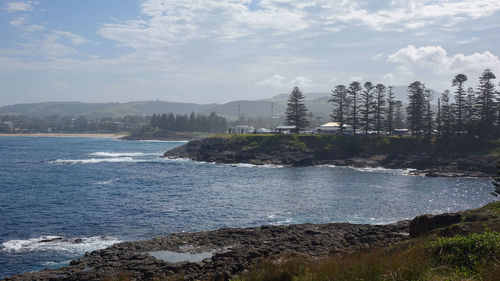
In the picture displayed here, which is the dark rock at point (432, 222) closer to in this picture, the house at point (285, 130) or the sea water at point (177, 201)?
the sea water at point (177, 201)

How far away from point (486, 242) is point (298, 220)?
2652 cm

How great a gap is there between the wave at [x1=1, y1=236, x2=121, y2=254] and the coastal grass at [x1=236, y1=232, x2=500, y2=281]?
20.2 metres

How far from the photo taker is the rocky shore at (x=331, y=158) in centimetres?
7569

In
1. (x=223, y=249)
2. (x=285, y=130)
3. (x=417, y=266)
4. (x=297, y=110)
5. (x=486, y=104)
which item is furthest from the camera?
(x=285, y=130)

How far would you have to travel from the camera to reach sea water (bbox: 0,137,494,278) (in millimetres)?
31719

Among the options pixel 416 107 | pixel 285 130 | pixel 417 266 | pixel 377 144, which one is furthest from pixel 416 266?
pixel 285 130

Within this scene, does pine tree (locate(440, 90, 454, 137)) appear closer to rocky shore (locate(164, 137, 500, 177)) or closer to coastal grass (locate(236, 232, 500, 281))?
rocky shore (locate(164, 137, 500, 177))

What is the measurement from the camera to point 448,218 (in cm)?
2611

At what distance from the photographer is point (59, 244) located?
2961 cm

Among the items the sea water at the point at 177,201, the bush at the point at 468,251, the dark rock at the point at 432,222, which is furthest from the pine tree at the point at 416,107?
the bush at the point at 468,251

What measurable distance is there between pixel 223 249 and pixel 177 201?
21154mm

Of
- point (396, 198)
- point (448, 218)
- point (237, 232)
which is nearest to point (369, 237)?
point (448, 218)

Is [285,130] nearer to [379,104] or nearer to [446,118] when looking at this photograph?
[379,104]

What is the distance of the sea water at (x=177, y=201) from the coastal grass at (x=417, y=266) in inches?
783
